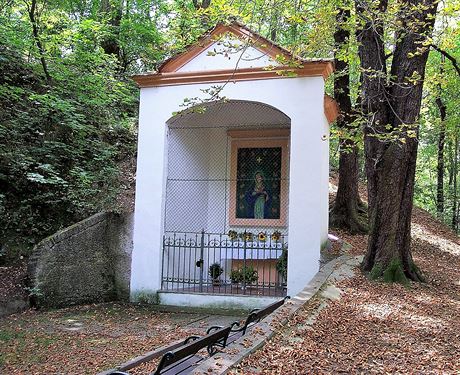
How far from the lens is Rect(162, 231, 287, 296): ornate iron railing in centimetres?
786

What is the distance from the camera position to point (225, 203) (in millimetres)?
9359

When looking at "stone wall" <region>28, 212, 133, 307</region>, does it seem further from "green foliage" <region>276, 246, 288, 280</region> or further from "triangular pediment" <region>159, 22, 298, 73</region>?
"triangular pediment" <region>159, 22, 298, 73</region>

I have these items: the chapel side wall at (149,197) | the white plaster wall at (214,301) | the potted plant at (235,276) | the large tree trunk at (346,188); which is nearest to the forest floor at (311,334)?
the white plaster wall at (214,301)

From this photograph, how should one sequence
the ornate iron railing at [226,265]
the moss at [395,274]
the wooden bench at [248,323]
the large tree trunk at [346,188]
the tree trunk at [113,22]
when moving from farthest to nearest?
the tree trunk at [113,22], the large tree trunk at [346,188], the ornate iron railing at [226,265], the moss at [395,274], the wooden bench at [248,323]

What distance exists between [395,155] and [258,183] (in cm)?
310

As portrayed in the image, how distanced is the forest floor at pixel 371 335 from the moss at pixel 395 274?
6.7 inches

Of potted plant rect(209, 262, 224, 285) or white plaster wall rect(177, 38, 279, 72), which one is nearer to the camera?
white plaster wall rect(177, 38, 279, 72)

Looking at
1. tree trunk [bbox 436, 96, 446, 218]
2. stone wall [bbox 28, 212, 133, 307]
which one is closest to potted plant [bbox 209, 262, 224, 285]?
stone wall [bbox 28, 212, 133, 307]

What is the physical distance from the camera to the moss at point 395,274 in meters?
6.62

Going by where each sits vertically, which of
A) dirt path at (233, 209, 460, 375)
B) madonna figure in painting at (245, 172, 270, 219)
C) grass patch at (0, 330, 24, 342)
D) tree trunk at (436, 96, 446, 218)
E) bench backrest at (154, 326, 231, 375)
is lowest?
grass patch at (0, 330, 24, 342)

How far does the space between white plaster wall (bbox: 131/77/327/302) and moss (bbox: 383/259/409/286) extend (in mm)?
1095

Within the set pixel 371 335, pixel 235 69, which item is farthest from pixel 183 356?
pixel 235 69

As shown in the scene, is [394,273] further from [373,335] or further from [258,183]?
[258,183]

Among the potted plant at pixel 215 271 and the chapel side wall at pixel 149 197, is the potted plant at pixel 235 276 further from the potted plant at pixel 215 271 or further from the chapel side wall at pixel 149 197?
the chapel side wall at pixel 149 197
